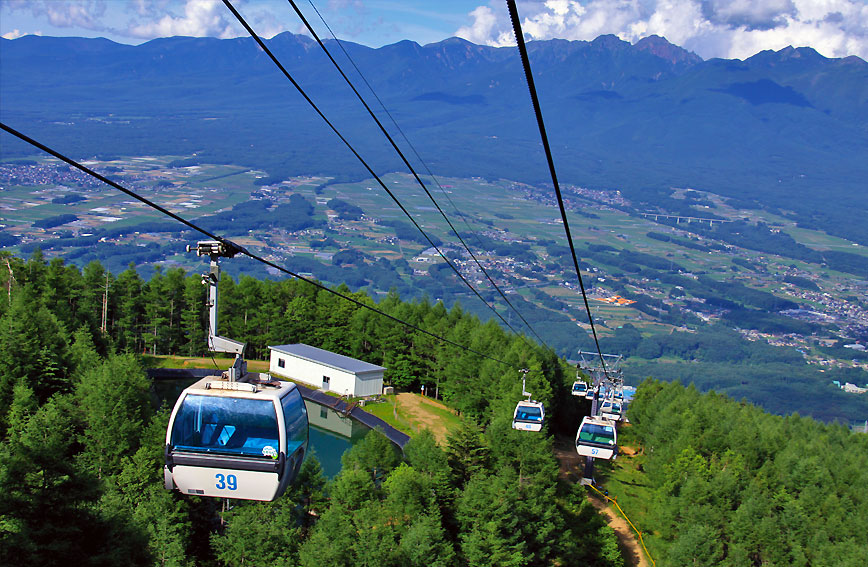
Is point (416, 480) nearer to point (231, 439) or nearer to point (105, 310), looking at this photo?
point (231, 439)

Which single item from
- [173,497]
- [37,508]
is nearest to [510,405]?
[173,497]

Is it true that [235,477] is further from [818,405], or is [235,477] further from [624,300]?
[624,300]

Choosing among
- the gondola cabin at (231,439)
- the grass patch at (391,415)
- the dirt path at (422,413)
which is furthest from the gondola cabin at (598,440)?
the grass patch at (391,415)

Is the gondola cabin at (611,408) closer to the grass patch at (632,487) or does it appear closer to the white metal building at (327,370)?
the grass patch at (632,487)

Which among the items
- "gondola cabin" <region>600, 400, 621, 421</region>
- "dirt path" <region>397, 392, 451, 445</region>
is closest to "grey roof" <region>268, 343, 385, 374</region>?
"dirt path" <region>397, 392, 451, 445</region>

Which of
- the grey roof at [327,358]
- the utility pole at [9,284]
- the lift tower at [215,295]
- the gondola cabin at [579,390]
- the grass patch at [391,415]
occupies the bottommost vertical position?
the grass patch at [391,415]

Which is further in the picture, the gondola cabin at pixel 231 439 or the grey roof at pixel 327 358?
the grey roof at pixel 327 358

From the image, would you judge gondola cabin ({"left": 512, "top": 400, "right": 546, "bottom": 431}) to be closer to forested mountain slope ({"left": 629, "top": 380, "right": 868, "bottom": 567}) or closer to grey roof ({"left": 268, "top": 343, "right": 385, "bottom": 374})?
forested mountain slope ({"left": 629, "top": 380, "right": 868, "bottom": 567})

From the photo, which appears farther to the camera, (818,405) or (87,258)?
(87,258)
